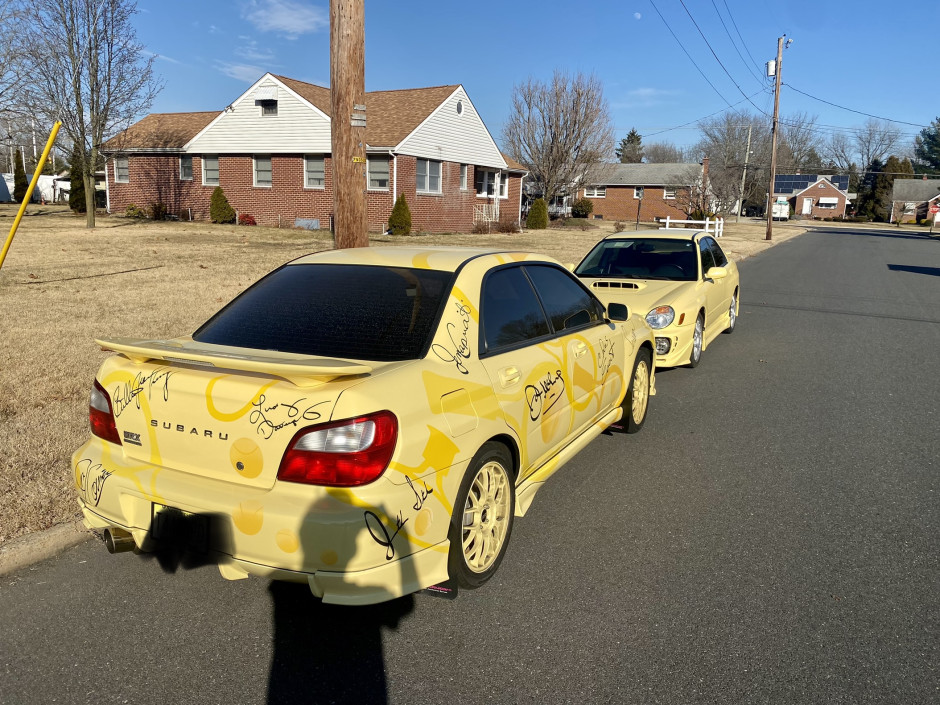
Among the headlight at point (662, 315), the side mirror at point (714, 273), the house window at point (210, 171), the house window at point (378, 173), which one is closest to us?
the headlight at point (662, 315)

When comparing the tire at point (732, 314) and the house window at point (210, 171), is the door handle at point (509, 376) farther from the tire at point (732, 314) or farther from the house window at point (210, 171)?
the house window at point (210, 171)

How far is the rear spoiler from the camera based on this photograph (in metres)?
2.80

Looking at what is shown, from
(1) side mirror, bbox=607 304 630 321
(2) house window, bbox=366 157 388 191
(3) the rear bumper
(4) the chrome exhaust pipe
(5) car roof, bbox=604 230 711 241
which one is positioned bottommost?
(4) the chrome exhaust pipe

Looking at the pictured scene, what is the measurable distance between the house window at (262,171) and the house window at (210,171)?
2.14 metres

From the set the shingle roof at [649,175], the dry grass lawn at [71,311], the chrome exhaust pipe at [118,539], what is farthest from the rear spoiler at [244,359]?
the shingle roof at [649,175]

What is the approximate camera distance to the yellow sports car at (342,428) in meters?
2.76

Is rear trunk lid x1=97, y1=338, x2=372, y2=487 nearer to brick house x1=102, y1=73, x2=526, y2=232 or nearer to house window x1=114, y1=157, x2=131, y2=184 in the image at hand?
brick house x1=102, y1=73, x2=526, y2=232

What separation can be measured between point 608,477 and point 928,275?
20.3 metres

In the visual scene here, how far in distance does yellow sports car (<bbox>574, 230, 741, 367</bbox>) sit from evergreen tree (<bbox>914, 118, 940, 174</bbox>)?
12293cm

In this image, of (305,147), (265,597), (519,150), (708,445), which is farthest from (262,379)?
(519,150)

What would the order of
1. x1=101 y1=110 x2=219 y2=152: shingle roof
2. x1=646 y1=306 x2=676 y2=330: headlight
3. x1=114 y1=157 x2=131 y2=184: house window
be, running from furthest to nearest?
x1=114 y1=157 x2=131 y2=184: house window
x1=101 y1=110 x2=219 y2=152: shingle roof
x1=646 y1=306 x2=676 y2=330: headlight

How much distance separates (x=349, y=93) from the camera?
714 cm
